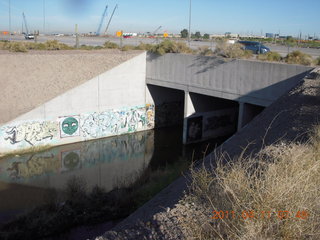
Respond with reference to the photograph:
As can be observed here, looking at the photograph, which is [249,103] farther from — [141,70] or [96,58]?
[96,58]

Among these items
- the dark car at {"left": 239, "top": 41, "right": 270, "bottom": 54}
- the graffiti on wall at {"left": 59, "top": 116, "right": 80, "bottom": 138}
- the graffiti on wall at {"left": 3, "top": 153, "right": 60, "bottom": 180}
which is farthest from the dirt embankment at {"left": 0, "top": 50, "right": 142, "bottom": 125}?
the dark car at {"left": 239, "top": 41, "right": 270, "bottom": 54}

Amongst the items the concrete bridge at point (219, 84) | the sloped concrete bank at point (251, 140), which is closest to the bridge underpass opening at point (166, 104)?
the concrete bridge at point (219, 84)

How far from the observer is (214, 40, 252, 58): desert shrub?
2331cm

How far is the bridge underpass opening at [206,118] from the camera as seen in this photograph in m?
26.2

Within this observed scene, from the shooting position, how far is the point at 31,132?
22516 millimetres

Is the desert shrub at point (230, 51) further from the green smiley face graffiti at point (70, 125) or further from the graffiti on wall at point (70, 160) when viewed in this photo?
the graffiti on wall at point (70, 160)

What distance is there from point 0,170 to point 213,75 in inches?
560

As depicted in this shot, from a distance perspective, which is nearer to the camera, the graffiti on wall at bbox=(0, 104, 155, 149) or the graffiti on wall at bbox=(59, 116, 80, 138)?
the graffiti on wall at bbox=(0, 104, 155, 149)

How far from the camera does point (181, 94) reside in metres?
31.4

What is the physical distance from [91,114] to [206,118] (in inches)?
339

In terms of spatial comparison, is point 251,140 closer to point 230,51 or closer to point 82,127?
point 230,51

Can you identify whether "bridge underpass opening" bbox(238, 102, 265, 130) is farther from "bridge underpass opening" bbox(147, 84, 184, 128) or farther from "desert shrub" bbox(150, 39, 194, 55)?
"bridge underpass opening" bbox(147, 84, 184, 128)

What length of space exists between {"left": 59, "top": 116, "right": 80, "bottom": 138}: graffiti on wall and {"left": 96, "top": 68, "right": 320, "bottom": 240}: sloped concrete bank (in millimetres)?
12651
